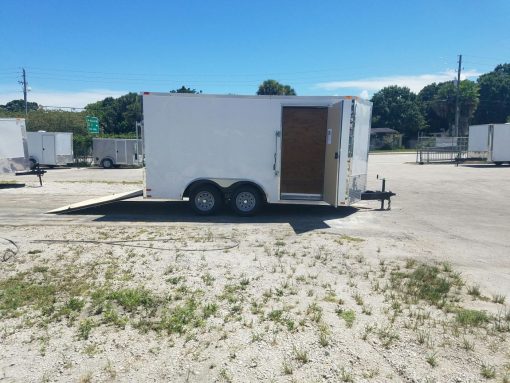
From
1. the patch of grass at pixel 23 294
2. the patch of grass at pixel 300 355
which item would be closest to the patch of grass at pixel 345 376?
the patch of grass at pixel 300 355

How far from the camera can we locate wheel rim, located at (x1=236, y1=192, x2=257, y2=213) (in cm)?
1040

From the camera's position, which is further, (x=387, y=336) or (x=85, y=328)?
(x=85, y=328)

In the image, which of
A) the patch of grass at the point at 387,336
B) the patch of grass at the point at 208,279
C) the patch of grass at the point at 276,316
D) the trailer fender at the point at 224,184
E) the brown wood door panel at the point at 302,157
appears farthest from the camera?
the brown wood door panel at the point at 302,157

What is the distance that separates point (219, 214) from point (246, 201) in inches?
32.9

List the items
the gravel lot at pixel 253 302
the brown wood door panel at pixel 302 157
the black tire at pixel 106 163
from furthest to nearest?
the black tire at pixel 106 163
the brown wood door panel at pixel 302 157
the gravel lot at pixel 253 302

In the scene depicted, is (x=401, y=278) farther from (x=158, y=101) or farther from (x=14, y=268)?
(x=158, y=101)

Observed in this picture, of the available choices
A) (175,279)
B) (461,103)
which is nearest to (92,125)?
(175,279)

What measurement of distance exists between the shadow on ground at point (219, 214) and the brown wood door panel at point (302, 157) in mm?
714

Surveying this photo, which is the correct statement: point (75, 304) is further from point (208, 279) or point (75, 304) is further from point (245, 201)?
point (245, 201)

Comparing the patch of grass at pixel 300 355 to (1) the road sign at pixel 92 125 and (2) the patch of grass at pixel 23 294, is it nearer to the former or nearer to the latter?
(2) the patch of grass at pixel 23 294

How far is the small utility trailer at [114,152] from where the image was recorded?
29891 mm

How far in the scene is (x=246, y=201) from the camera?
34.3 feet

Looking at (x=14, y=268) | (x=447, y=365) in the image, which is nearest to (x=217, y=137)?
(x=14, y=268)

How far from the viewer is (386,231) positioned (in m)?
8.88
